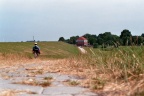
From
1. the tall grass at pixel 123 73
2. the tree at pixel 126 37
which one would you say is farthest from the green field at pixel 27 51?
the tall grass at pixel 123 73

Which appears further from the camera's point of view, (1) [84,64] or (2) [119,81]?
(1) [84,64]

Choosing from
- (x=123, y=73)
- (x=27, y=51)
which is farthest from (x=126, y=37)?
(x=27, y=51)

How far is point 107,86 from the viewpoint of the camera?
5340 mm

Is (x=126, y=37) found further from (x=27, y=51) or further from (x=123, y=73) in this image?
(x=27, y=51)

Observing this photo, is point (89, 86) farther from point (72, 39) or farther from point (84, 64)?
point (72, 39)

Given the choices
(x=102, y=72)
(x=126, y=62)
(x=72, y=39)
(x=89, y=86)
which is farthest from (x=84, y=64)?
(x=72, y=39)

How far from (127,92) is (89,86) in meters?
1.14

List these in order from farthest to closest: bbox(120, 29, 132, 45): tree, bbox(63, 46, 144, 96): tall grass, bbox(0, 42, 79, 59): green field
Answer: bbox(0, 42, 79, 59): green field, bbox(120, 29, 132, 45): tree, bbox(63, 46, 144, 96): tall grass

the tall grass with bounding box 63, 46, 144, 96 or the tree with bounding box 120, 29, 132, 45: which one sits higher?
the tree with bounding box 120, 29, 132, 45

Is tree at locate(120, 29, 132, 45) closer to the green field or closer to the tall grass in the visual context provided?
the tall grass

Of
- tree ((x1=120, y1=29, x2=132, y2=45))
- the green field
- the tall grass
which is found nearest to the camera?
the tall grass

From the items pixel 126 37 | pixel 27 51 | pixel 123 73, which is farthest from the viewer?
pixel 27 51

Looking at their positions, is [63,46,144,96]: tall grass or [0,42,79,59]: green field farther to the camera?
[0,42,79,59]: green field

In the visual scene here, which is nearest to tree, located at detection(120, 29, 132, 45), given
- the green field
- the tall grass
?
the tall grass
